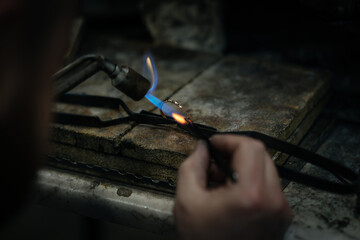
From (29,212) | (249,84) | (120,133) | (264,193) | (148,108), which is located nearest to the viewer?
(264,193)

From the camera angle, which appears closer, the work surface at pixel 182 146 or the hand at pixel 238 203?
the hand at pixel 238 203

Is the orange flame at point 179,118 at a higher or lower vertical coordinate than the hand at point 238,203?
lower

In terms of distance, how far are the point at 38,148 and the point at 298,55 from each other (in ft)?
4.84

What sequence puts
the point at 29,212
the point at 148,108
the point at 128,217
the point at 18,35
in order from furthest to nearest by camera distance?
1. the point at 29,212
2. the point at 148,108
3. the point at 128,217
4. the point at 18,35

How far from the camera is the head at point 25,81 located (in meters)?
0.53

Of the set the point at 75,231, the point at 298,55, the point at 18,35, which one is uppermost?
the point at 18,35

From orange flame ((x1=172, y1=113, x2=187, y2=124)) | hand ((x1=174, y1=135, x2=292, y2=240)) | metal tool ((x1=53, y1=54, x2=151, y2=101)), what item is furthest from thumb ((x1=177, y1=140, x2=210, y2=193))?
metal tool ((x1=53, y1=54, x2=151, y2=101))

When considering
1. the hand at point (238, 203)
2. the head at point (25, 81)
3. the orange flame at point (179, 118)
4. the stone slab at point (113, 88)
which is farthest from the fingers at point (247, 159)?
the stone slab at point (113, 88)

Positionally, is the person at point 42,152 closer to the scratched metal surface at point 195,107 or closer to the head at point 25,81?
the head at point 25,81

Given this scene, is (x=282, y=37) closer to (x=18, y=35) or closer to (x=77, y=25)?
(x=77, y=25)

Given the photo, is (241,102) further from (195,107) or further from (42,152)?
(42,152)

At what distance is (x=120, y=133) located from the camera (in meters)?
1.16

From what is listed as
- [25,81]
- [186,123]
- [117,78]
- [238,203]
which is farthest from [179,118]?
[25,81]

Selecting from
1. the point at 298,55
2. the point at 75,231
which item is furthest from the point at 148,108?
the point at 75,231
